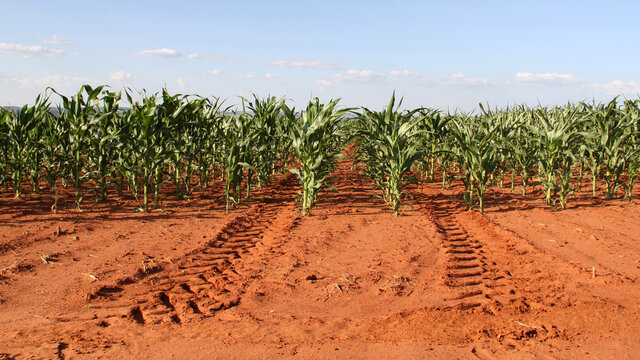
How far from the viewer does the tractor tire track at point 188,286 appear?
3.86 metres

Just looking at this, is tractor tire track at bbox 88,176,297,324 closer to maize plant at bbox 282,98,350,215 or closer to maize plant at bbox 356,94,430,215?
maize plant at bbox 282,98,350,215

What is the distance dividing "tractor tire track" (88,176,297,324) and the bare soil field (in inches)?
0.8

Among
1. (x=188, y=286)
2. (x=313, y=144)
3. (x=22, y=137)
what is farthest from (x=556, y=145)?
(x=22, y=137)

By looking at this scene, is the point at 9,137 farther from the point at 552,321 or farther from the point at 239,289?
the point at 552,321

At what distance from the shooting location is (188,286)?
447 cm

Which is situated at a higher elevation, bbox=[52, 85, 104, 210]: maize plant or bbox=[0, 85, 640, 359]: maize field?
bbox=[52, 85, 104, 210]: maize plant

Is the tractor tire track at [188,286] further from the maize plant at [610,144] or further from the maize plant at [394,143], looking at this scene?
the maize plant at [610,144]

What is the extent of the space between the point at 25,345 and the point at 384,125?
5742 millimetres

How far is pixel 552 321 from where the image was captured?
3.70 meters

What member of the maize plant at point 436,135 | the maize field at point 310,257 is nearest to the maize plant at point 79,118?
the maize field at point 310,257

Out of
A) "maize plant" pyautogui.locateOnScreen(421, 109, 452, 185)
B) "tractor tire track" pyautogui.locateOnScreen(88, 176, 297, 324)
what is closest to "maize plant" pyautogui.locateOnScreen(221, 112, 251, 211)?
"tractor tire track" pyautogui.locateOnScreen(88, 176, 297, 324)

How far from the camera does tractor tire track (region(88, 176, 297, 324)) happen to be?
386cm

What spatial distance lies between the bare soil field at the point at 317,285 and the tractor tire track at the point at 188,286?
0.8 inches

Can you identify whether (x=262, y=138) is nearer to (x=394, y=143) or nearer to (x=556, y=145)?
(x=394, y=143)
